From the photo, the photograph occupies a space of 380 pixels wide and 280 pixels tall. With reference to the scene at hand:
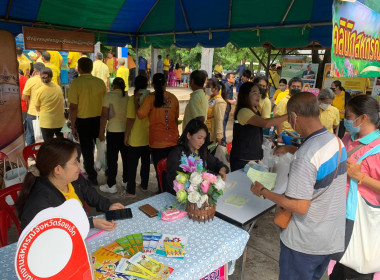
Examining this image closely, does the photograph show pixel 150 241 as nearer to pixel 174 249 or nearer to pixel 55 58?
pixel 174 249

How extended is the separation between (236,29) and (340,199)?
3.37m

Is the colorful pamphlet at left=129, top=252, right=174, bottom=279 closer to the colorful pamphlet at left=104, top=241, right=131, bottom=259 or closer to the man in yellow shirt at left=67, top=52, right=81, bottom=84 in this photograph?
the colorful pamphlet at left=104, top=241, right=131, bottom=259

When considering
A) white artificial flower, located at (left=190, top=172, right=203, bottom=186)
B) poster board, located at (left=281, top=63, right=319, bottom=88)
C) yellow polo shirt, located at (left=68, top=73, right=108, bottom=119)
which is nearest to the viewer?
white artificial flower, located at (left=190, top=172, right=203, bottom=186)

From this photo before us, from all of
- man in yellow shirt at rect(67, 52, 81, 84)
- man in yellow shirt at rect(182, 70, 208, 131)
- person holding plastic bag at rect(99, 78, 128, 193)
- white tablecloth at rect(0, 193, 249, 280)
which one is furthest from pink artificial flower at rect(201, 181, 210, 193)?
man in yellow shirt at rect(67, 52, 81, 84)

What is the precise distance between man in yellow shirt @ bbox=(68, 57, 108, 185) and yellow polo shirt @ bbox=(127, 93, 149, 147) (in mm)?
731

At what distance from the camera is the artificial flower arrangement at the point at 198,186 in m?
1.74

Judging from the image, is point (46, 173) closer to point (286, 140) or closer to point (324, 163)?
point (324, 163)

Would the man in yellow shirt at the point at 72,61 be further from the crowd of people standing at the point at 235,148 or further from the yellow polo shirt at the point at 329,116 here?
the yellow polo shirt at the point at 329,116

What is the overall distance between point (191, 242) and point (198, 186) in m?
0.34

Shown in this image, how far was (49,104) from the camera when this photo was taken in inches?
172

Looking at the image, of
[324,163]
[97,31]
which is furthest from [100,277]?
[97,31]

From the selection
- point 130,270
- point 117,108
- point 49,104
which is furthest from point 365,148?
point 49,104

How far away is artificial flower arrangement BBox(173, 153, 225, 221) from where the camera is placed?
174 cm

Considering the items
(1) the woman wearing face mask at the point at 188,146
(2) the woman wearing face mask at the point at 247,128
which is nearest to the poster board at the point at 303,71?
(2) the woman wearing face mask at the point at 247,128
